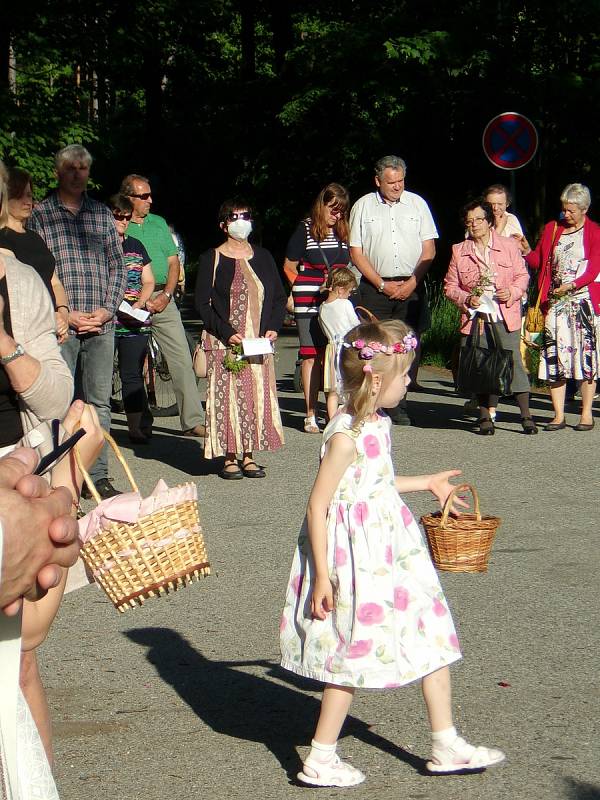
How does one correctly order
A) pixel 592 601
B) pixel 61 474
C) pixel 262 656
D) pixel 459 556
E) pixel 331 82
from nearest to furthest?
pixel 61 474 → pixel 459 556 → pixel 262 656 → pixel 592 601 → pixel 331 82

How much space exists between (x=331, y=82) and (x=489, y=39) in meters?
3.30

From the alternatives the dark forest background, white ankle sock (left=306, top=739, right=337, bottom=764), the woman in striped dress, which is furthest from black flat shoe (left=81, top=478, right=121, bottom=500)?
the dark forest background

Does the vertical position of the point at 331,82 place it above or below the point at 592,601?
above

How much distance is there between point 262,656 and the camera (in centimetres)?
571

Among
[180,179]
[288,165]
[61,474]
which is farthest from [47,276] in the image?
[180,179]

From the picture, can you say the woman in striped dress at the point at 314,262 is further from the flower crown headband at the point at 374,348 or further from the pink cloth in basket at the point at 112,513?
the pink cloth in basket at the point at 112,513

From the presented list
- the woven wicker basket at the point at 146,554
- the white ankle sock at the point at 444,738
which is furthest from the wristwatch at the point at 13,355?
the white ankle sock at the point at 444,738

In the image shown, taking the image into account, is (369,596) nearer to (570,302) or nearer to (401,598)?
(401,598)

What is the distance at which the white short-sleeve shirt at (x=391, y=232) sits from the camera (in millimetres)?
12008

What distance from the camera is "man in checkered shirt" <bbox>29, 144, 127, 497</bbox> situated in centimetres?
899

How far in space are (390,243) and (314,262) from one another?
683 millimetres

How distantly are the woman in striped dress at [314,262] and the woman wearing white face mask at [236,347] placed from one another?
6.42 ft

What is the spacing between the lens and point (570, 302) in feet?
39.0

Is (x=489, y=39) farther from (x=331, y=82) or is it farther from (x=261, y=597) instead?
(x=261, y=597)
